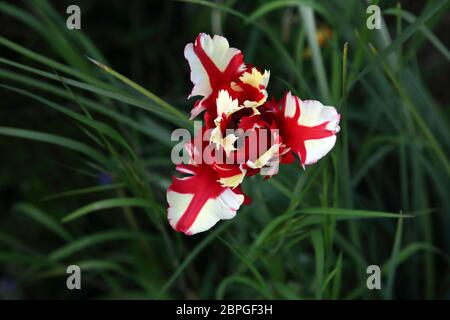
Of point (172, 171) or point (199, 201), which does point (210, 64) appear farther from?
point (172, 171)

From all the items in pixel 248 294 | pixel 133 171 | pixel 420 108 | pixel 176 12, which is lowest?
pixel 248 294

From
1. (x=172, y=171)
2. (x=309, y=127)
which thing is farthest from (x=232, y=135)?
(x=172, y=171)

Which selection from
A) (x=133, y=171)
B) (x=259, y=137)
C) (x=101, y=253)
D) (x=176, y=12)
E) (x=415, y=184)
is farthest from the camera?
(x=176, y=12)

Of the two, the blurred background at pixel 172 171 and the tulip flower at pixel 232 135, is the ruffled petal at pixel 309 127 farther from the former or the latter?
the blurred background at pixel 172 171

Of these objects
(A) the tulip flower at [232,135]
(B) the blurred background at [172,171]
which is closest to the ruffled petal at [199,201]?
(A) the tulip flower at [232,135]

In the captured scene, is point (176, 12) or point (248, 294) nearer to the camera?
point (248, 294)

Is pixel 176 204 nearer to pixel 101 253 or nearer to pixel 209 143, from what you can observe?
pixel 209 143

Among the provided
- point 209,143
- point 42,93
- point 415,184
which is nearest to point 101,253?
point 42,93
